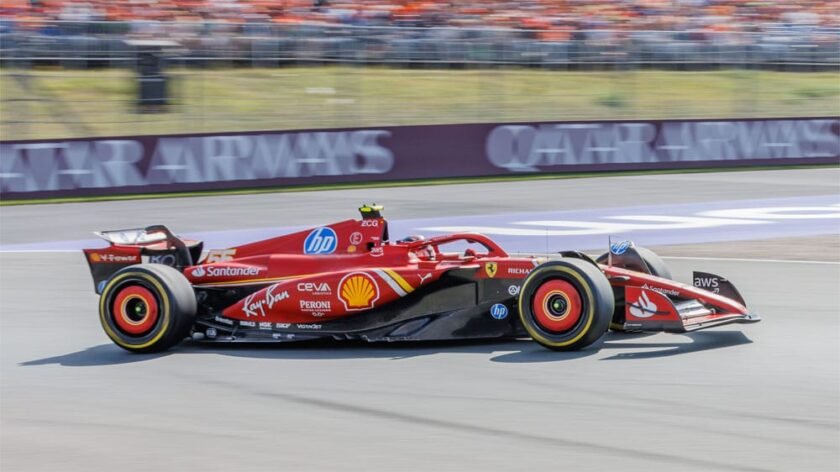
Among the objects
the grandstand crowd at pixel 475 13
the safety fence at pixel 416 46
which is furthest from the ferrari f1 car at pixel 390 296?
the grandstand crowd at pixel 475 13

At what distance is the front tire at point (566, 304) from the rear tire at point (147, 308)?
2.26 metres

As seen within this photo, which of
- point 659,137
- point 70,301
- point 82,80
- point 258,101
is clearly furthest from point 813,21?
point 70,301

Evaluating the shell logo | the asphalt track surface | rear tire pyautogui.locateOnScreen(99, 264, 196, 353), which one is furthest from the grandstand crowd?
the shell logo

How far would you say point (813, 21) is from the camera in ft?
82.8

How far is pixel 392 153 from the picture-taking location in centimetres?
1975

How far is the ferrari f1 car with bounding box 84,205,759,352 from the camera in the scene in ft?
24.3

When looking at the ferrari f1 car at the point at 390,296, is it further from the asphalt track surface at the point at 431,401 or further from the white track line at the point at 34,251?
the white track line at the point at 34,251

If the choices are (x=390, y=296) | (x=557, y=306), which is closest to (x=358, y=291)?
(x=390, y=296)

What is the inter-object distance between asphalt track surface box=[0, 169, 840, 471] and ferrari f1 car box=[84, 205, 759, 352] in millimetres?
157

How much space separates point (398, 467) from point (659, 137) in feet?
55.0

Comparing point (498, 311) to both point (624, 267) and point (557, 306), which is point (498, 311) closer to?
point (557, 306)

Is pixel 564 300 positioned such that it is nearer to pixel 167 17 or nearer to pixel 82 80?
pixel 82 80

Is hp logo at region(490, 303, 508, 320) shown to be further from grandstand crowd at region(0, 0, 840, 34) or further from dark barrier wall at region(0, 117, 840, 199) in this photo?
grandstand crowd at region(0, 0, 840, 34)

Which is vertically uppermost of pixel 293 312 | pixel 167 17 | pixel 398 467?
pixel 167 17
